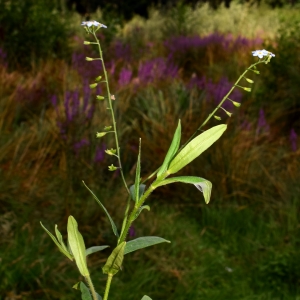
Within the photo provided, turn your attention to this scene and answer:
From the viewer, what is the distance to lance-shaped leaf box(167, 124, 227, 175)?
0.72 meters

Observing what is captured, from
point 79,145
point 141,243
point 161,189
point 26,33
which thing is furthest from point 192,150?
point 26,33

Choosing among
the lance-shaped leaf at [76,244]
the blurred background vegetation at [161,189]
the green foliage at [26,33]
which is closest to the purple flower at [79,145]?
the blurred background vegetation at [161,189]

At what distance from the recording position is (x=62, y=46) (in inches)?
283

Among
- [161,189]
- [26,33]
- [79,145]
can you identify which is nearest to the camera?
[79,145]

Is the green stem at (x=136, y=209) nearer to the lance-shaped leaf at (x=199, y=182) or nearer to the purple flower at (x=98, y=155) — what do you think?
the lance-shaped leaf at (x=199, y=182)

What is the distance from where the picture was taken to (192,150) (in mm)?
722

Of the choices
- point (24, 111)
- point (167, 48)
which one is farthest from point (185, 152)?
point (167, 48)

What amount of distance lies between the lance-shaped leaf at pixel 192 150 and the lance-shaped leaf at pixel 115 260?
106 millimetres

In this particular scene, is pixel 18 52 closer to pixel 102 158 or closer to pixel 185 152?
pixel 102 158

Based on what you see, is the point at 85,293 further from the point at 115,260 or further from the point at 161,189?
the point at 161,189

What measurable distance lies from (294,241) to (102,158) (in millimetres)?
1217

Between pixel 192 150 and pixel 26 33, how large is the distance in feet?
19.8

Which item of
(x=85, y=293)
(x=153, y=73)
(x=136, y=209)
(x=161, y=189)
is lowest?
(x=161, y=189)

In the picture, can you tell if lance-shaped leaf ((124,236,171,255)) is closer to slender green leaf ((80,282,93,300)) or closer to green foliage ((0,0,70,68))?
slender green leaf ((80,282,93,300))
